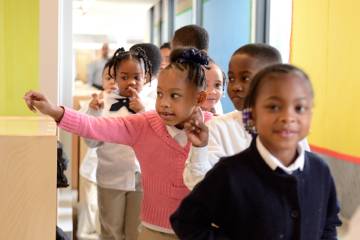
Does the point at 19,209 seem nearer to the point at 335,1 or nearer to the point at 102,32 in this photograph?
the point at 335,1

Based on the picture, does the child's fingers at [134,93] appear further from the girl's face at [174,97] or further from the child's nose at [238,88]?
the child's nose at [238,88]

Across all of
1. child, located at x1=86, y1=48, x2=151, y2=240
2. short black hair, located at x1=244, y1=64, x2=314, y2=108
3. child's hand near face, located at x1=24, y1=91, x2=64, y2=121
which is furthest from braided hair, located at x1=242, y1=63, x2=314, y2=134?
child, located at x1=86, y1=48, x2=151, y2=240

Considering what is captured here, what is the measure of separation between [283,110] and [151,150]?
2.29 feet

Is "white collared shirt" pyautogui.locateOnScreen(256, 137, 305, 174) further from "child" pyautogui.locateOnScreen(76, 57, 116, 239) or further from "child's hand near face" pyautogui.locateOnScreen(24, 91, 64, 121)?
"child" pyautogui.locateOnScreen(76, 57, 116, 239)

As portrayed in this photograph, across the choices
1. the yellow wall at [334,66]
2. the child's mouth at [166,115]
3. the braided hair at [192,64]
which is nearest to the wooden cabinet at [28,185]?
the child's mouth at [166,115]

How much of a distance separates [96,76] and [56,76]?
5750mm

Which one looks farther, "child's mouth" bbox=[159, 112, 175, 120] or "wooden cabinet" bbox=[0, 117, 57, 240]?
"child's mouth" bbox=[159, 112, 175, 120]

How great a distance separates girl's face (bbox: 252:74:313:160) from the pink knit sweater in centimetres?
59

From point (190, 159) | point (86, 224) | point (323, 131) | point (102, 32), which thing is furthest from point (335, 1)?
point (102, 32)

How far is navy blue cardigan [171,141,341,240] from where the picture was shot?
103 cm

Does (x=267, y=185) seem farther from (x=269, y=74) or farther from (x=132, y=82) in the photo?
(x=132, y=82)

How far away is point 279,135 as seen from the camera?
1040mm

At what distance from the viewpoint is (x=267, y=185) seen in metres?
1.04

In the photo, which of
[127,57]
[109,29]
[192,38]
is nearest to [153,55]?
[192,38]
